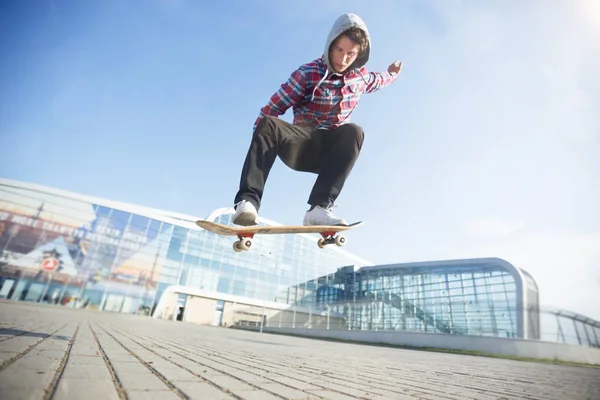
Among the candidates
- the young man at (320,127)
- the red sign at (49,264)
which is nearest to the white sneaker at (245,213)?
the young man at (320,127)

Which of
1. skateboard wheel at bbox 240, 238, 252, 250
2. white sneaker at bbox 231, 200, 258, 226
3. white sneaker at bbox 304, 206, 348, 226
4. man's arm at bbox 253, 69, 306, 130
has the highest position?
man's arm at bbox 253, 69, 306, 130

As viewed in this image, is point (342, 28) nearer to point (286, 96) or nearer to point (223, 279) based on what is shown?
point (286, 96)

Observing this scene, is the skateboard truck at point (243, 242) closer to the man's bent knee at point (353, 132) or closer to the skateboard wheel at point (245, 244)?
A: the skateboard wheel at point (245, 244)

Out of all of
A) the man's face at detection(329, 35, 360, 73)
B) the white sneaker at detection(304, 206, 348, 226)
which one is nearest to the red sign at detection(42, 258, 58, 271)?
the white sneaker at detection(304, 206, 348, 226)

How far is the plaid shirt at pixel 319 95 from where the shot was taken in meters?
2.97

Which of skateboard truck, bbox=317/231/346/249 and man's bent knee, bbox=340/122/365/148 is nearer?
man's bent knee, bbox=340/122/365/148

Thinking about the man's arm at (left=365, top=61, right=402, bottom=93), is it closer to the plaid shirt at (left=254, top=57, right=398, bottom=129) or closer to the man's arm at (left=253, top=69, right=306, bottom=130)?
the plaid shirt at (left=254, top=57, right=398, bottom=129)

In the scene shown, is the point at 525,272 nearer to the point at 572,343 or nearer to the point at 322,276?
the point at 572,343

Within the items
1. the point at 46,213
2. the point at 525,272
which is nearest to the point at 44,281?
the point at 46,213

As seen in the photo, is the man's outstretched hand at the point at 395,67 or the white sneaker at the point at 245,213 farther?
the man's outstretched hand at the point at 395,67

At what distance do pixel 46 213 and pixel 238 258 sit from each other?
1876cm

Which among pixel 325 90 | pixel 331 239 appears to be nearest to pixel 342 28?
pixel 325 90

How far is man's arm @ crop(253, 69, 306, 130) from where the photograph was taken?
2969mm

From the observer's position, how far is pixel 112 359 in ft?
6.09
